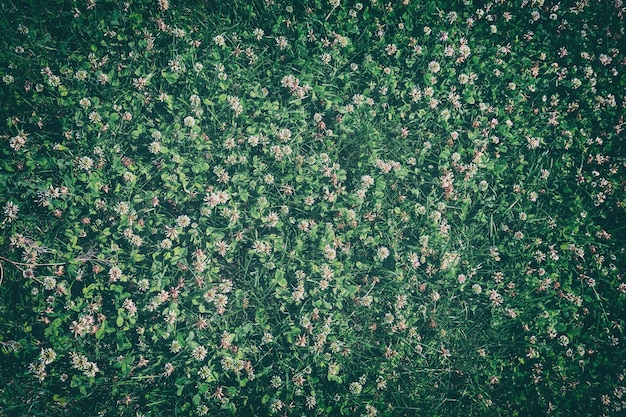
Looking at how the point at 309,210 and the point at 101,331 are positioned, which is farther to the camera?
the point at 309,210

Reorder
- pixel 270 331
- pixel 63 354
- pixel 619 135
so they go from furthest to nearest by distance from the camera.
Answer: pixel 619 135, pixel 270 331, pixel 63 354

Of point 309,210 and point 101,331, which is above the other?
point 309,210

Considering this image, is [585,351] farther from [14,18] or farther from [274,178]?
[14,18]

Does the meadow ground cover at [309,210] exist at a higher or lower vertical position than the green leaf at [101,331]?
higher

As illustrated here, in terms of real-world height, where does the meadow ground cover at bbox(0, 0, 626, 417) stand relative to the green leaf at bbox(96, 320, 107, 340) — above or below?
above

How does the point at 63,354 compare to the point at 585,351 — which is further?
the point at 585,351

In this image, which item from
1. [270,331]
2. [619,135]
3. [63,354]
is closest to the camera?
[63,354]

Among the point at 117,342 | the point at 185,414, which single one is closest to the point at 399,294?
the point at 185,414

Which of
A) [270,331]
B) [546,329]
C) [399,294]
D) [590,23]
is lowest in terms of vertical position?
[270,331]
